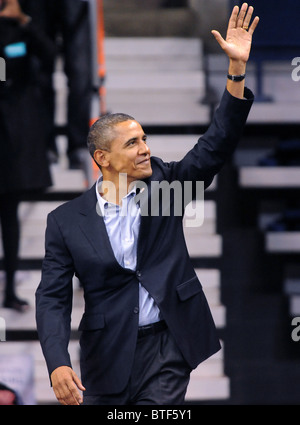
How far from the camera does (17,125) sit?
4.45 metres

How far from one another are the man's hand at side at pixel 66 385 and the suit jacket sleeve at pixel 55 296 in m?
0.07

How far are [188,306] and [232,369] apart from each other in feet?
5.57

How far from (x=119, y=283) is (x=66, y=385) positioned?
15.1 inches

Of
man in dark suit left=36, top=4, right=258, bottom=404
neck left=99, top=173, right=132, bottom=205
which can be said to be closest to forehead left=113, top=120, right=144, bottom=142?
man in dark suit left=36, top=4, right=258, bottom=404

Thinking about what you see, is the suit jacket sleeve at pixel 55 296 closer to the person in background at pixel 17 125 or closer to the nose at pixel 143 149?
the nose at pixel 143 149

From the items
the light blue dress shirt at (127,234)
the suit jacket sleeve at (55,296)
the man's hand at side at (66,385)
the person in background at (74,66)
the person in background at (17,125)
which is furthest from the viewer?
the person in background at (74,66)

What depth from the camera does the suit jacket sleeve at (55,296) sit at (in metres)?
2.83

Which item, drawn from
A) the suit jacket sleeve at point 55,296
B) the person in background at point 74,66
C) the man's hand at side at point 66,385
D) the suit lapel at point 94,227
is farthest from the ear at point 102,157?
the person in background at point 74,66

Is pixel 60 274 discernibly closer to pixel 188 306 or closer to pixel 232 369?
pixel 188 306

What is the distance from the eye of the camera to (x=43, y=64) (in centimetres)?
496

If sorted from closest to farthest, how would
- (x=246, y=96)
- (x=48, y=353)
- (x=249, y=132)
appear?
(x=48, y=353) → (x=246, y=96) → (x=249, y=132)

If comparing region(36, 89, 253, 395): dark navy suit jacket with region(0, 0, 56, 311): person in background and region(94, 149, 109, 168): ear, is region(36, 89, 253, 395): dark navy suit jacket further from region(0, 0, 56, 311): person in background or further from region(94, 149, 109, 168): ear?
region(0, 0, 56, 311): person in background

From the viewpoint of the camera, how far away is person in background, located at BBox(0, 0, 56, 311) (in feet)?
14.4

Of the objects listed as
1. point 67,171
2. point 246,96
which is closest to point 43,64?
point 67,171
